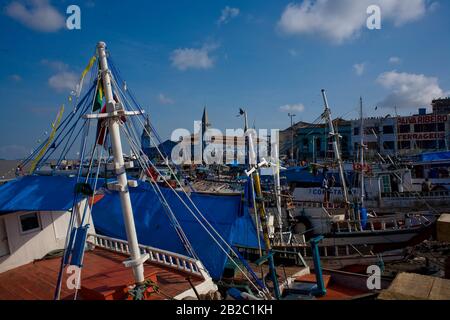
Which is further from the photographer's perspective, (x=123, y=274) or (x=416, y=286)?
(x=123, y=274)

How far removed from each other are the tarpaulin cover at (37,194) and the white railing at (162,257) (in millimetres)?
2205

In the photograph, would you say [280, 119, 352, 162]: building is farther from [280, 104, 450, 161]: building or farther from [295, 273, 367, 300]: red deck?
[295, 273, 367, 300]: red deck

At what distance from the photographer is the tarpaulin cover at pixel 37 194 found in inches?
347

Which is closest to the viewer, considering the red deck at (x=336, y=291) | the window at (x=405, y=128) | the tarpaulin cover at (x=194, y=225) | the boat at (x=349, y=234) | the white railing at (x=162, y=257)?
the red deck at (x=336, y=291)

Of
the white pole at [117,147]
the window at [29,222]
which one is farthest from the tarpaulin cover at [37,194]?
the white pole at [117,147]

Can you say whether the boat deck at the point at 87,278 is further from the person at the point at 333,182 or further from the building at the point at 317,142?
the building at the point at 317,142

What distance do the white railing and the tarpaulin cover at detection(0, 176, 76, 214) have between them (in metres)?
2.21

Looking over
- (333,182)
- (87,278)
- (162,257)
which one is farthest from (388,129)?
(87,278)

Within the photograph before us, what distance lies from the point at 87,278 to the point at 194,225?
12.8ft

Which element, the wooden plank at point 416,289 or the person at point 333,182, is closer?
the wooden plank at point 416,289
